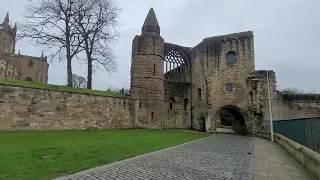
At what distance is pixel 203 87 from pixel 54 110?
626 inches

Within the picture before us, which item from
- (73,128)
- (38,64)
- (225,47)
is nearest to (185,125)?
(225,47)

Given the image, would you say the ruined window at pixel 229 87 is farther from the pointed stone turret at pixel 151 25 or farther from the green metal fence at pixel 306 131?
the green metal fence at pixel 306 131

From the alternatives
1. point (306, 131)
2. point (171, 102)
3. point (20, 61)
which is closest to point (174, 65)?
point (171, 102)

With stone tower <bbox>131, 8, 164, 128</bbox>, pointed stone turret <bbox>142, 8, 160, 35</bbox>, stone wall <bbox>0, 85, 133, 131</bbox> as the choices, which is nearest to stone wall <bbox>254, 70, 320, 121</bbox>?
stone tower <bbox>131, 8, 164, 128</bbox>

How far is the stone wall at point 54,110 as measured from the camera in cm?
1455

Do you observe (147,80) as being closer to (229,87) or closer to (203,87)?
(203,87)

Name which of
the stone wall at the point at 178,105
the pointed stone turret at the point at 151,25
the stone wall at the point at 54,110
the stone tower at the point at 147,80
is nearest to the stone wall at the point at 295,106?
the stone wall at the point at 178,105

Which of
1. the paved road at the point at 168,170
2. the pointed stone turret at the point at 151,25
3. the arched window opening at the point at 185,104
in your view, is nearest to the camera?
the paved road at the point at 168,170

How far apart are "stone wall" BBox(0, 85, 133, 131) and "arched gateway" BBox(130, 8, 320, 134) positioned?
318 centimetres

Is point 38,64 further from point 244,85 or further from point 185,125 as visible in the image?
point 244,85

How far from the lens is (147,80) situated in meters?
23.9

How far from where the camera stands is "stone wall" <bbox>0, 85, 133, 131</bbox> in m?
14.5

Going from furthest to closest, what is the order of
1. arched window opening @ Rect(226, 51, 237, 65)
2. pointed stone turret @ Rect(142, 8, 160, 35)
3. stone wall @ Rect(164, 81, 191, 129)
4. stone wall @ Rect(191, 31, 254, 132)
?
stone wall @ Rect(164, 81, 191, 129)
pointed stone turret @ Rect(142, 8, 160, 35)
arched window opening @ Rect(226, 51, 237, 65)
stone wall @ Rect(191, 31, 254, 132)

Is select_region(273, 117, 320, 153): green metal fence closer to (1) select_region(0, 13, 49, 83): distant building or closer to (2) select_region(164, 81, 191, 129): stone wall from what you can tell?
(2) select_region(164, 81, 191, 129): stone wall
